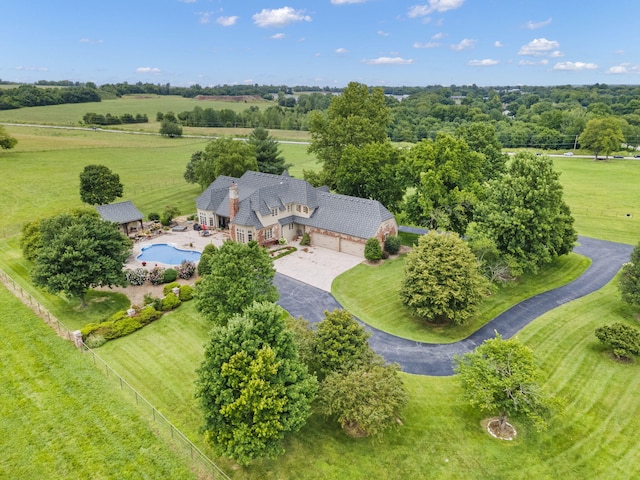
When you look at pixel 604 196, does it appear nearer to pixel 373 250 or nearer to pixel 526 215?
pixel 526 215

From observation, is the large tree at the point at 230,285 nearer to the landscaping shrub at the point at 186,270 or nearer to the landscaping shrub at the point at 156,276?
the landscaping shrub at the point at 186,270

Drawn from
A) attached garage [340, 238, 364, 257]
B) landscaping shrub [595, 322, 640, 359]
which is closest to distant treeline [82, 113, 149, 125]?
attached garage [340, 238, 364, 257]

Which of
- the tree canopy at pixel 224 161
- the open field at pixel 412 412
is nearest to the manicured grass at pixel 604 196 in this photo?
the open field at pixel 412 412

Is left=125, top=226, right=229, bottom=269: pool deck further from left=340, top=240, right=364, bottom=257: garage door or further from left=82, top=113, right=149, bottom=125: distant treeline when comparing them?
left=82, top=113, right=149, bottom=125: distant treeline

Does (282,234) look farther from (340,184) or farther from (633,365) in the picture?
(633,365)

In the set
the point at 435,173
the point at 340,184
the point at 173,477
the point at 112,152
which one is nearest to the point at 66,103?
the point at 112,152

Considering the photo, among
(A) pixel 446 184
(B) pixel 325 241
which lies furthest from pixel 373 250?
(A) pixel 446 184
